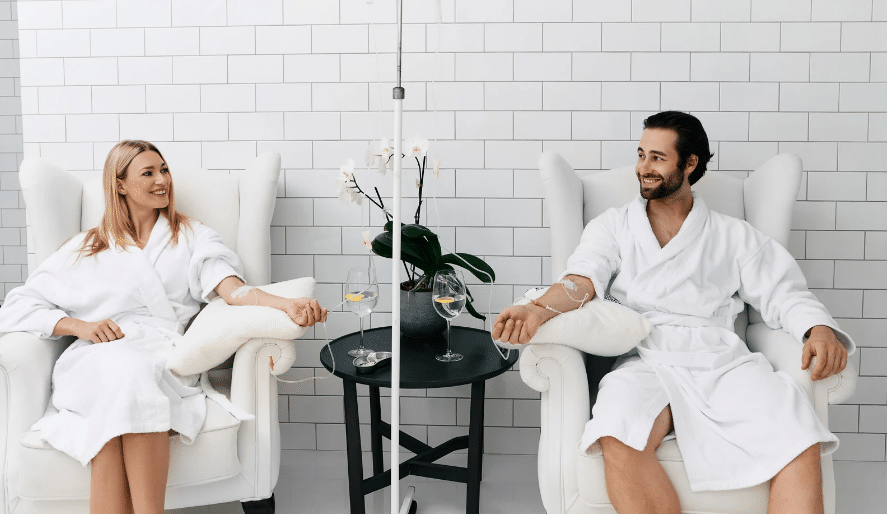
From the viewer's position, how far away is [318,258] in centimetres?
271

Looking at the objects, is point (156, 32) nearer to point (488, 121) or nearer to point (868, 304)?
point (488, 121)

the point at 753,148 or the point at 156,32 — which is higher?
the point at 156,32

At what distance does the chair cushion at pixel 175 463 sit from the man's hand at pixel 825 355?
4.88 ft

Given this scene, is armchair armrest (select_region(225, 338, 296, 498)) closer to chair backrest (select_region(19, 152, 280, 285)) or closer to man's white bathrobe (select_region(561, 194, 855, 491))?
chair backrest (select_region(19, 152, 280, 285))

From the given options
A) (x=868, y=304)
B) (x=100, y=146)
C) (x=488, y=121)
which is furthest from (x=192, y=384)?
(x=868, y=304)

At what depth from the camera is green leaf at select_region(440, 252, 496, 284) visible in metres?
2.18

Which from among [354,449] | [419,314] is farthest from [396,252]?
[354,449]

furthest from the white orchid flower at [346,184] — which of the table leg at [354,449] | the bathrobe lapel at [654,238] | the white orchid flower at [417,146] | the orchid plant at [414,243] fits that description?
the bathrobe lapel at [654,238]

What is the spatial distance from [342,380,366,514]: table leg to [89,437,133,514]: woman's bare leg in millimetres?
602

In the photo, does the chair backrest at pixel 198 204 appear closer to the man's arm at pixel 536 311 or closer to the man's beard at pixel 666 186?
the man's arm at pixel 536 311

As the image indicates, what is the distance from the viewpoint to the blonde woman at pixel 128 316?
1759 millimetres

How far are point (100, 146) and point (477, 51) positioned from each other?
4.81 ft

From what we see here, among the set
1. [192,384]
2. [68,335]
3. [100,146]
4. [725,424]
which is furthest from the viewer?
[100,146]

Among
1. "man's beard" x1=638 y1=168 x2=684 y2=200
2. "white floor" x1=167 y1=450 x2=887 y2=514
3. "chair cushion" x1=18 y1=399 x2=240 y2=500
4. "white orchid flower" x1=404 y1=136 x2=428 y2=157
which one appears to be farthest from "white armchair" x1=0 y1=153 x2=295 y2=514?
"man's beard" x1=638 y1=168 x2=684 y2=200
